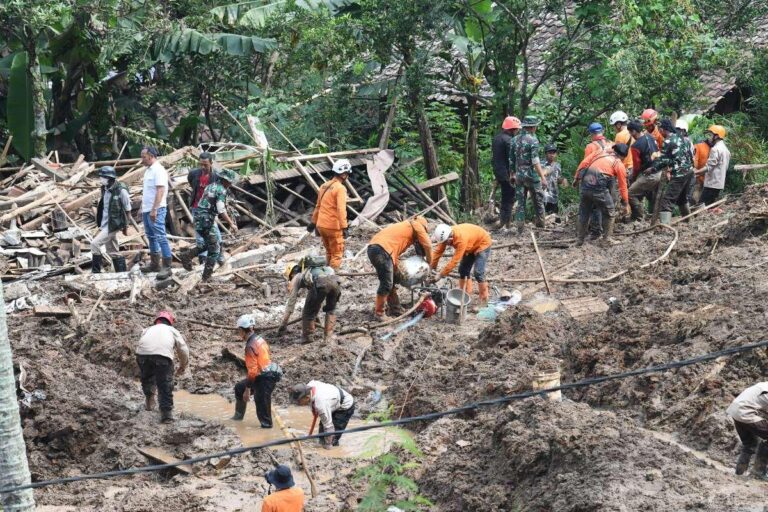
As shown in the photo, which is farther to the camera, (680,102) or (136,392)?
(680,102)

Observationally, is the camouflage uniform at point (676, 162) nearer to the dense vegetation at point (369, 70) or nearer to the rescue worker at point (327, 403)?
the dense vegetation at point (369, 70)

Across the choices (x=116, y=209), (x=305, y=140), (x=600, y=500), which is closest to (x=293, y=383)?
(x=116, y=209)

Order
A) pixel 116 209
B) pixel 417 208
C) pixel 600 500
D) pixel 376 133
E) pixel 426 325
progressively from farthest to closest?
pixel 376 133 < pixel 417 208 < pixel 116 209 < pixel 426 325 < pixel 600 500

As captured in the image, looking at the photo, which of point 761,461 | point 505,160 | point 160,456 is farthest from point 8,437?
point 505,160

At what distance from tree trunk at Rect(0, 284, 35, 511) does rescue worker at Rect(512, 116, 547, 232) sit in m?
11.1

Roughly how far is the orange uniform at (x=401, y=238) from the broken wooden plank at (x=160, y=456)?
4090 millimetres

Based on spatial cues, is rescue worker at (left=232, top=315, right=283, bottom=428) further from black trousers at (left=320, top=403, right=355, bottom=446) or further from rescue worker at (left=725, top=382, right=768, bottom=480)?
rescue worker at (left=725, top=382, right=768, bottom=480)

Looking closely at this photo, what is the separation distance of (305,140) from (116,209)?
23.0ft

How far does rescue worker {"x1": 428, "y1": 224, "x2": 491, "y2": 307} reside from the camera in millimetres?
14156

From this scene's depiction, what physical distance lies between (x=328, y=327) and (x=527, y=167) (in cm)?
561

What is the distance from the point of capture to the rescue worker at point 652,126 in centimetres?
1848

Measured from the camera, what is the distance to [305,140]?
22609 millimetres

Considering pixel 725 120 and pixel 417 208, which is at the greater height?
pixel 725 120

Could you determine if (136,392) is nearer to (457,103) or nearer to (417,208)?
(417,208)
